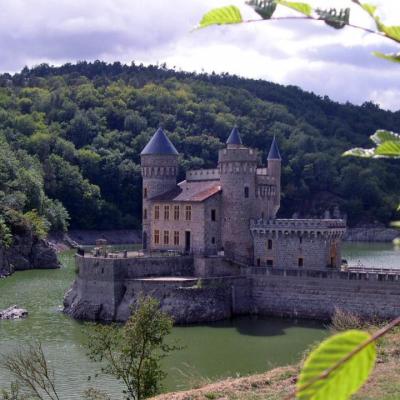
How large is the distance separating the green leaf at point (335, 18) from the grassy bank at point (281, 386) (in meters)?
12.3

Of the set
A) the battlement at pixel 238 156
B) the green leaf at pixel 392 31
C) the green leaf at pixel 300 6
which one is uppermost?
the green leaf at pixel 300 6

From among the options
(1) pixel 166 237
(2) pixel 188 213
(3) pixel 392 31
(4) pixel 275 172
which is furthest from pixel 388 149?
(1) pixel 166 237

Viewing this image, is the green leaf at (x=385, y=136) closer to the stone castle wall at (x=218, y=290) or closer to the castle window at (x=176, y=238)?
the stone castle wall at (x=218, y=290)

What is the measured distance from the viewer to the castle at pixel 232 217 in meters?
38.6

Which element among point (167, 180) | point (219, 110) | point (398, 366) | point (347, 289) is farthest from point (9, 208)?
point (219, 110)

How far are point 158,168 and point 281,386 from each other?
27926 millimetres

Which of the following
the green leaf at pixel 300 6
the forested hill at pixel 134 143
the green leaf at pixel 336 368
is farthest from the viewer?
the forested hill at pixel 134 143

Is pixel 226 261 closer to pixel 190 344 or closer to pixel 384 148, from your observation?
pixel 190 344

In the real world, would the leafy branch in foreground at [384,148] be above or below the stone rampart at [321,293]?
above

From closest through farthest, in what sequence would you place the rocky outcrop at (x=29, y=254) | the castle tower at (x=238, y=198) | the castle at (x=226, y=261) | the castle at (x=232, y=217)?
the castle at (x=226, y=261)
the castle at (x=232, y=217)
the castle tower at (x=238, y=198)
the rocky outcrop at (x=29, y=254)

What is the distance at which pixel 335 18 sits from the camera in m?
2.29

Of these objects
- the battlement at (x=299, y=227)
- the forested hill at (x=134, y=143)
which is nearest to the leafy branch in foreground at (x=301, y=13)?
the battlement at (x=299, y=227)

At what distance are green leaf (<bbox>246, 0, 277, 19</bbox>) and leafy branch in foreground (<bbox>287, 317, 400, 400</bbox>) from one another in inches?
38.6

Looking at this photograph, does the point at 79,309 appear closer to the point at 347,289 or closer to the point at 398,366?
the point at 347,289
